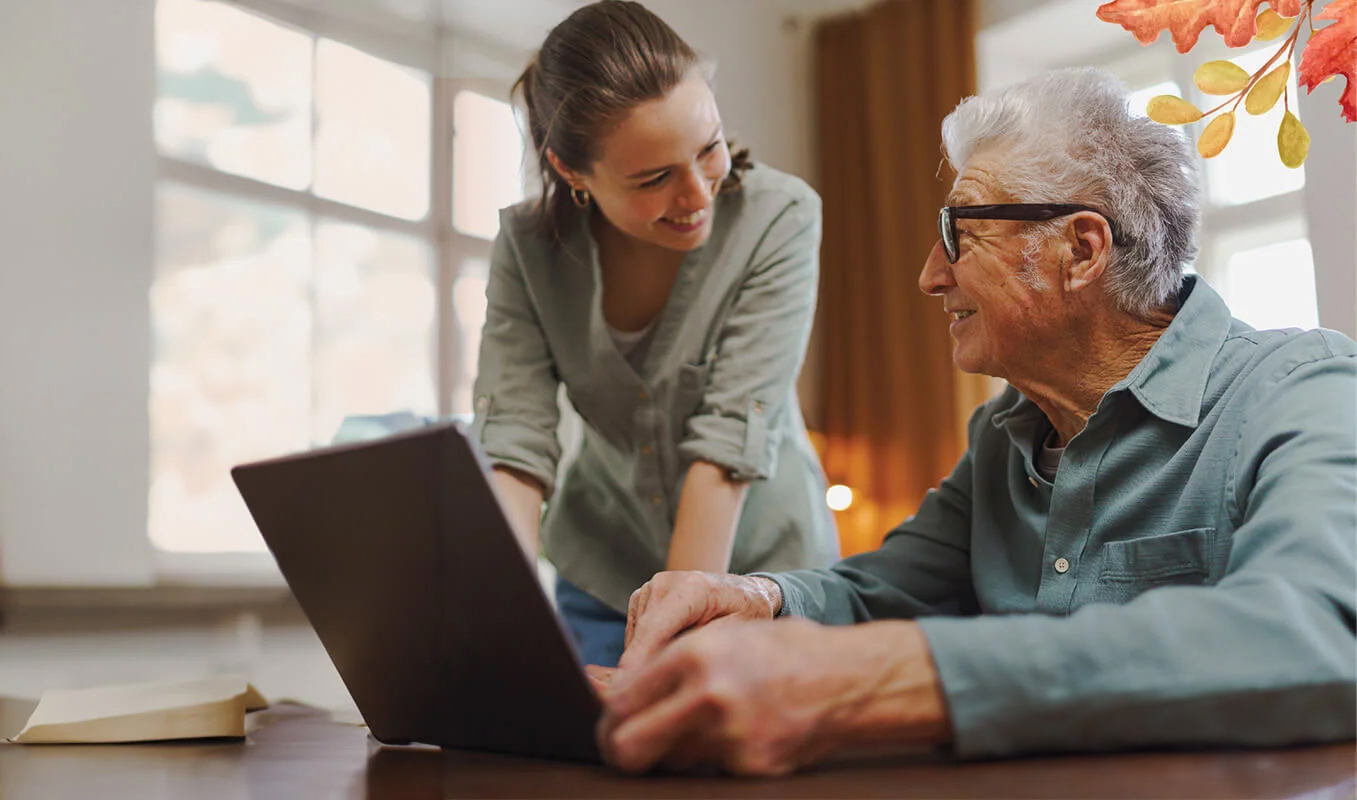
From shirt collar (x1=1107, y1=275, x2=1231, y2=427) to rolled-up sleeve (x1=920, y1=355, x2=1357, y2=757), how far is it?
1.22ft

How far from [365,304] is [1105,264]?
8.93 feet

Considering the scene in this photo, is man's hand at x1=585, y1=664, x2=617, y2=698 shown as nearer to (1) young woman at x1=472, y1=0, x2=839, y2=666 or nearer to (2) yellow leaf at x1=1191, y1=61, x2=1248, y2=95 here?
(1) young woman at x1=472, y1=0, x2=839, y2=666

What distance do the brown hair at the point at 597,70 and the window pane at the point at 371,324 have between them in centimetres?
197

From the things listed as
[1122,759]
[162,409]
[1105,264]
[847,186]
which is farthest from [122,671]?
[847,186]

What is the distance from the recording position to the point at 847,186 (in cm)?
487

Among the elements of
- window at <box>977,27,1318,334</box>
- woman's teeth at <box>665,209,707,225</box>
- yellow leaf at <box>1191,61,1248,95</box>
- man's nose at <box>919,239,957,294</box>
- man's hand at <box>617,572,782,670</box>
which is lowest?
man's hand at <box>617,572,782,670</box>

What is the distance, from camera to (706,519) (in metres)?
1.50

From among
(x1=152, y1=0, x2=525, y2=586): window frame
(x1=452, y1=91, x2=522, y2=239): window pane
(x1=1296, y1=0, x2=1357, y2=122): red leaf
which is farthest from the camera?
(x1=452, y1=91, x2=522, y2=239): window pane

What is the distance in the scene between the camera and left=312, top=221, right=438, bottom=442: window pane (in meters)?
3.37

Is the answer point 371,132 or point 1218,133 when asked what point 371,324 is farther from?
point 1218,133

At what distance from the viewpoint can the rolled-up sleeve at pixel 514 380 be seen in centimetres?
160

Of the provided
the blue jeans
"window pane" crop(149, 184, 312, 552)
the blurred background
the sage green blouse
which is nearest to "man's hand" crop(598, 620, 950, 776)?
the sage green blouse

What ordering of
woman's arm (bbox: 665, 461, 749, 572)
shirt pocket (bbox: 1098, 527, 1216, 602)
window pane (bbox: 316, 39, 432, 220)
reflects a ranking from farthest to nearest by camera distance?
window pane (bbox: 316, 39, 432, 220) → woman's arm (bbox: 665, 461, 749, 572) → shirt pocket (bbox: 1098, 527, 1216, 602)

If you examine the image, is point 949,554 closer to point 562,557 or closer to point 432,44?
point 562,557
